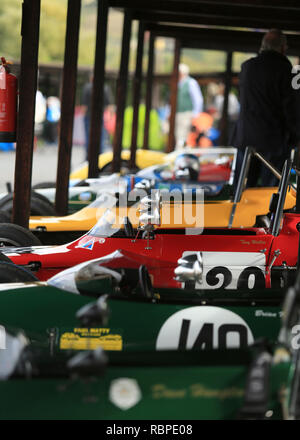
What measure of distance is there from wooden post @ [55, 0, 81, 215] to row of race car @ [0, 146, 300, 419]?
76.6 inches

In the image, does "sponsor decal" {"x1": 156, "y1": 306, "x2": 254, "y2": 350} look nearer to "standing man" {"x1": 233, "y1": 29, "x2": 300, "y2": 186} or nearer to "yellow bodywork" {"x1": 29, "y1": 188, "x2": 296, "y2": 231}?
"yellow bodywork" {"x1": 29, "y1": 188, "x2": 296, "y2": 231}

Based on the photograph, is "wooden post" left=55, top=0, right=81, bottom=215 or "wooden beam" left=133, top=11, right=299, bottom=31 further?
"wooden beam" left=133, top=11, right=299, bottom=31

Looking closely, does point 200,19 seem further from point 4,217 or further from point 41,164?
point 41,164

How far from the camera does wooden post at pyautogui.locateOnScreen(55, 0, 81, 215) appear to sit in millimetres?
7754

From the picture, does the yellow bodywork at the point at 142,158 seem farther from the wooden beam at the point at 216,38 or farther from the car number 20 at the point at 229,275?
the car number 20 at the point at 229,275

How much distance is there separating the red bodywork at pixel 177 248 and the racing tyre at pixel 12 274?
64 centimetres

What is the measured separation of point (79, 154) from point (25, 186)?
16.3 meters

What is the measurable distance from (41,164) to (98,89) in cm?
1023

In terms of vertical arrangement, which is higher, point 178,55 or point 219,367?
point 178,55

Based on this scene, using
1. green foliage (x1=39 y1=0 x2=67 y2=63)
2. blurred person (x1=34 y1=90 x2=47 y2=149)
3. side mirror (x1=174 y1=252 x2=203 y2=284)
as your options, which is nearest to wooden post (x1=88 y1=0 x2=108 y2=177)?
side mirror (x1=174 y1=252 x2=203 y2=284)

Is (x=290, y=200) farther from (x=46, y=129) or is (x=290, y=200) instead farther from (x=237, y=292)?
(x=46, y=129)

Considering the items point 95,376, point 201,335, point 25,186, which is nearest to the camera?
point 95,376

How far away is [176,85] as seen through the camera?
14.8m

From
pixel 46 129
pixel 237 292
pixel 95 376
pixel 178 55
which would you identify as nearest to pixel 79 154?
pixel 46 129
